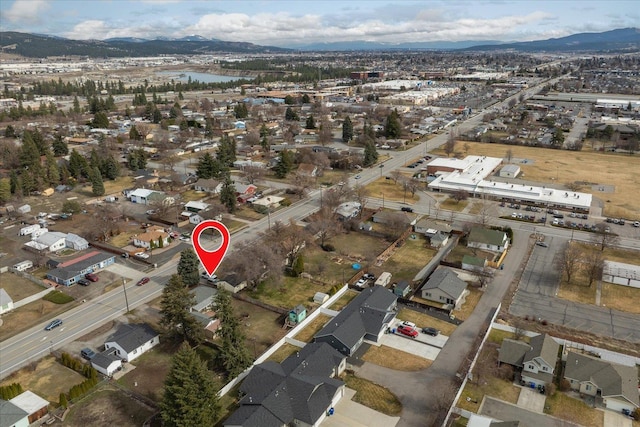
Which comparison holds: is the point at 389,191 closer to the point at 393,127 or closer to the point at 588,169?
the point at 393,127

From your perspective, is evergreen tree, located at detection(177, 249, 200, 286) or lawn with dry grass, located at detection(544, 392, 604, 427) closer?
lawn with dry grass, located at detection(544, 392, 604, 427)

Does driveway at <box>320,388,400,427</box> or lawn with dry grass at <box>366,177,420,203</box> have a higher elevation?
lawn with dry grass at <box>366,177,420,203</box>

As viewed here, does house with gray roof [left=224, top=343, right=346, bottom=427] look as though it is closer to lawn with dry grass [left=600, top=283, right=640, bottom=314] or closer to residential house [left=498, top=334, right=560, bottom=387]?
residential house [left=498, top=334, right=560, bottom=387]

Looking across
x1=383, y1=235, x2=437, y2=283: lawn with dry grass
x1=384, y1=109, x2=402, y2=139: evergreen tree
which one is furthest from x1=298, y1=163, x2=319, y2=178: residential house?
x1=384, y1=109, x2=402, y2=139: evergreen tree

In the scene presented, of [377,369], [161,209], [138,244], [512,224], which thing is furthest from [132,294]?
[512,224]

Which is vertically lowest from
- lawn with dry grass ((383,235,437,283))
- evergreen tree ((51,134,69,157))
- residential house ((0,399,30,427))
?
lawn with dry grass ((383,235,437,283))

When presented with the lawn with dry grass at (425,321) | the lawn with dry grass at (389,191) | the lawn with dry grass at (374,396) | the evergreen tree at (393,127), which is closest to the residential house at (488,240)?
the lawn with dry grass at (425,321)

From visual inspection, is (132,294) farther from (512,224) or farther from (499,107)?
(499,107)
